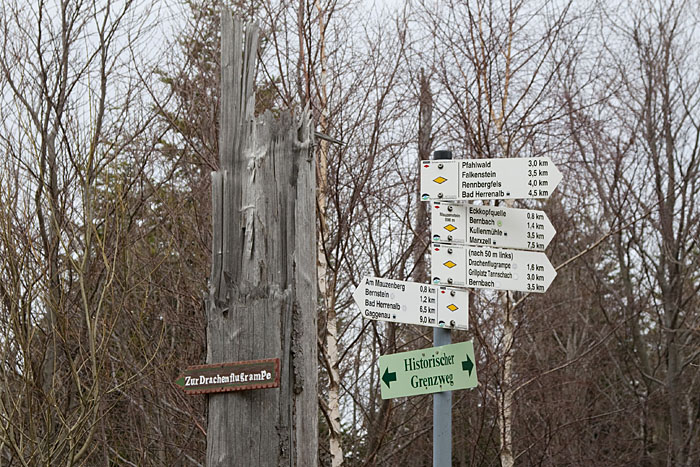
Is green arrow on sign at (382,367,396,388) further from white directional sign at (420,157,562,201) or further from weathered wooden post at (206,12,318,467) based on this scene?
white directional sign at (420,157,562,201)

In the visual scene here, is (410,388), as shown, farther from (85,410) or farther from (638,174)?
(638,174)

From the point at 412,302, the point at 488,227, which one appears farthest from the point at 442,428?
the point at 488,227

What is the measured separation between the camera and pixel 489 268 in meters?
3.83

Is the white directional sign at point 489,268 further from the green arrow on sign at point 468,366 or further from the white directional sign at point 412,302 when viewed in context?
the green arrow on sign at point 468,366

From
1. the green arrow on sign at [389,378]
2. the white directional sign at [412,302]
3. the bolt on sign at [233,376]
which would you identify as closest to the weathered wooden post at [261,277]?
the bolt on sign at [233,376]

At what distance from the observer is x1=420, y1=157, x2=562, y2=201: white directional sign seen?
12.8 ft

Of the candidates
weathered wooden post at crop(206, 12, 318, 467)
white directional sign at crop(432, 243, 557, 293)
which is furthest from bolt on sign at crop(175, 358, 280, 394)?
white directional sign at crop(432, 243, 557, 293)

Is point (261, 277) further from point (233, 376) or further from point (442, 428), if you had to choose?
point (442, 428)

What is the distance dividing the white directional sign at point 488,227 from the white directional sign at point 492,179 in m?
0.06

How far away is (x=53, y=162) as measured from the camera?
8.73 metres

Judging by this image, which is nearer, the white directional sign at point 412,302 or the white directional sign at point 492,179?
the white directional sign at point 412,302

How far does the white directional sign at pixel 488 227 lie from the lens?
386cm

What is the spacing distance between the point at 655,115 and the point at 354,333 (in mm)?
5108

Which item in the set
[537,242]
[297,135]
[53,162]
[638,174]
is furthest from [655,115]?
[297,135]
